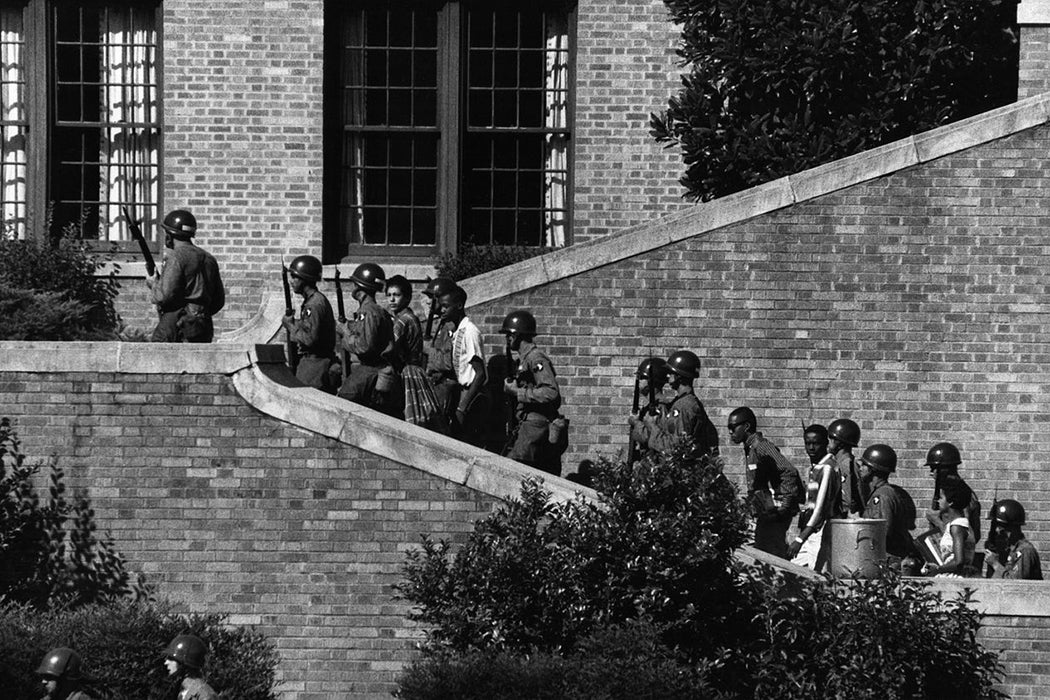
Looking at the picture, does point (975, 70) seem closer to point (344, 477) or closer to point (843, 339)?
point (843, 339)

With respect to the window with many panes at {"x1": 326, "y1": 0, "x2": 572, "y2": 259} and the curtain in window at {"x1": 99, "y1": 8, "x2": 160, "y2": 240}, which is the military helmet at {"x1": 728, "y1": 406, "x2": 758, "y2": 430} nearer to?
the window with many panes at {"x1": 326, "y1": 0, "x2": 572, "y2": 259}

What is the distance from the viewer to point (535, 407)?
1476 centimetres

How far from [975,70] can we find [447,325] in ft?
21.1

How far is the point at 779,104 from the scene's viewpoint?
1781cm

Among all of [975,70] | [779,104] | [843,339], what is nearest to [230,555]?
[843,339]

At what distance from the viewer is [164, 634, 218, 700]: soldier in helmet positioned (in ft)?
34.8

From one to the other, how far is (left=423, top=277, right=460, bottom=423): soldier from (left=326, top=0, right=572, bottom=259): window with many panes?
5003 mm

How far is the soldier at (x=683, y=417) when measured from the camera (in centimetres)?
1416

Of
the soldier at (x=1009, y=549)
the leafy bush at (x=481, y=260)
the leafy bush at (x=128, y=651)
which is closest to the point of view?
the leafy bush at (x=128, y=651)

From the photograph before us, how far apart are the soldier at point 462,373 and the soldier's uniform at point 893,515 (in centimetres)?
315

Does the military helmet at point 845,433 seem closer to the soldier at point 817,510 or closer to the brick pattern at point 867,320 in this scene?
the soldier at point 817,510

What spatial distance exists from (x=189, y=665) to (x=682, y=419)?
4.83m

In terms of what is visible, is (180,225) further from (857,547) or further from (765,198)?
(857,547)

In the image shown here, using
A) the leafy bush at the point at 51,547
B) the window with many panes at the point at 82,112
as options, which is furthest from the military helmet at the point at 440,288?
the window with many panes at the point at 82,112
